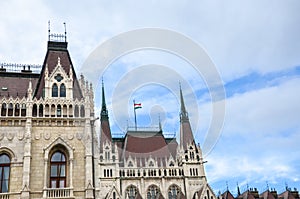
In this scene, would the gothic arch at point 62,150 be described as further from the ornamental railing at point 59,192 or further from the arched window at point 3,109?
the arched window at point 3,109

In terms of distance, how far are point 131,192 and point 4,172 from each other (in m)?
38.1

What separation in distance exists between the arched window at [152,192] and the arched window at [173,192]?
2.42 metres

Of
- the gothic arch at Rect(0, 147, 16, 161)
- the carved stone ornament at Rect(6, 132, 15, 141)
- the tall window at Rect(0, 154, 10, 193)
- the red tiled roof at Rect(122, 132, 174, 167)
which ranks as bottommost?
the tall window at Rect(0, 154, 10, 193)

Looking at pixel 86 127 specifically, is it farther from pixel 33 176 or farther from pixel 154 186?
pixel 154 186

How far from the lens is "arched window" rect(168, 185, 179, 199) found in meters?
58.3

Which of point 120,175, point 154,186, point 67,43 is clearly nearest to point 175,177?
point 154,186

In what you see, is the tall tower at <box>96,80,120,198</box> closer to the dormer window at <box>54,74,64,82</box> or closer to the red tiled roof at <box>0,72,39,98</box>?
the red tiled roof at <box>0,72,39,98</box>

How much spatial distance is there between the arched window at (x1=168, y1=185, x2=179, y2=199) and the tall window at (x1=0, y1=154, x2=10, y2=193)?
40.8m

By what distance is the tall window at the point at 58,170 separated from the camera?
72.0ft

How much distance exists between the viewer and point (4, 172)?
70.5 feet

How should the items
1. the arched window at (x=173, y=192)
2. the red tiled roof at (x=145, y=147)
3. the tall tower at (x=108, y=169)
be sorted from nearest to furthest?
the tall tower at (x=108, y=169) < the arched window at (x=173, y=192) < the red tiled roof at (x=145, y=147)

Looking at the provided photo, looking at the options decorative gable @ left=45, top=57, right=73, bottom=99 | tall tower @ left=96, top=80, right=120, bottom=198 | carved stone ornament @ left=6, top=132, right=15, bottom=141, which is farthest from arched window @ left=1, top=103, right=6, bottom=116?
tall tower @ left=96, top=80, right=120, bottom=198

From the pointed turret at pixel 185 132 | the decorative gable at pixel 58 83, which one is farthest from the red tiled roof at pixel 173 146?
the decorative gable at pixel 58 83

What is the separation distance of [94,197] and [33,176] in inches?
169
